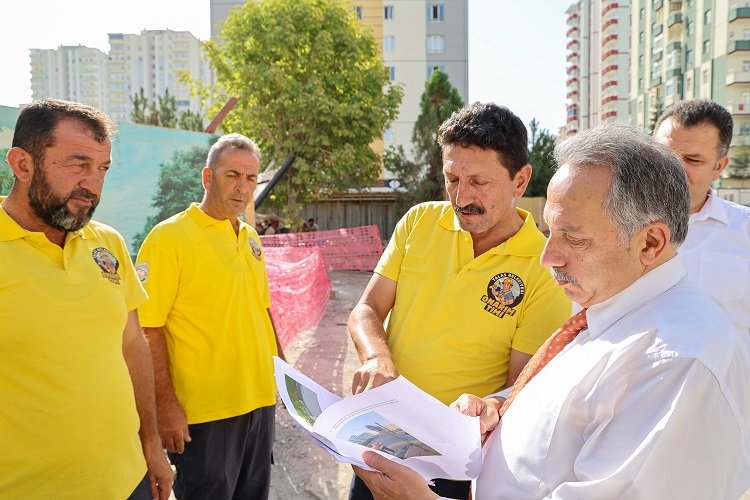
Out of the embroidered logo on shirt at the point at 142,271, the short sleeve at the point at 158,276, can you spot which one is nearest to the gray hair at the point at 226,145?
the short sleeve at the point at 158,276

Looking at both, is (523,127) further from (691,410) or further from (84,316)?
(84,316)

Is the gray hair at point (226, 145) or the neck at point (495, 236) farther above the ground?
the gray hair at point (226, 145)

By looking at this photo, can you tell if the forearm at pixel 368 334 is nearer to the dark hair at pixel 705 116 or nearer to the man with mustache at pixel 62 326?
the man with mustache at pixel 62 326

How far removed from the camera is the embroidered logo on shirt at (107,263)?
6.97ft

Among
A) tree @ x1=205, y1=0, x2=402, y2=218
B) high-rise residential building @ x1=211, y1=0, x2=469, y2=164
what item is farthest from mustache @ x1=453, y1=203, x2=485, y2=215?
high-rise residential building @ x1=211, y1=0, x2=469, y2=164

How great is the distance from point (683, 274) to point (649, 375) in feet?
0.99

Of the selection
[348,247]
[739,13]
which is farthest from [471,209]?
[739,13]

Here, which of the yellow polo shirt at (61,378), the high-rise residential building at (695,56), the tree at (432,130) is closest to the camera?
the yellow polo shirt at (61,378)

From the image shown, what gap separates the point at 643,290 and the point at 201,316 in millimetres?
2101

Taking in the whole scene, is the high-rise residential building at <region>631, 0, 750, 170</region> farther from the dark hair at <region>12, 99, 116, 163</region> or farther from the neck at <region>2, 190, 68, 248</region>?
the neck at <region>2, 190, 68, 248</region>

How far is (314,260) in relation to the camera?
9711mm

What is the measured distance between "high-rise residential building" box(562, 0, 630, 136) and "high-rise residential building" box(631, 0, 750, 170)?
24.4 feet

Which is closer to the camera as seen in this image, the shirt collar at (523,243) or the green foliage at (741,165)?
the shirt collar at (523,243)

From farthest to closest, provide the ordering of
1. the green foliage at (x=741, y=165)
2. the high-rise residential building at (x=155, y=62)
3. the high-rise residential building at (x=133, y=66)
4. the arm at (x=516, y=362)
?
the high-rise residential building at (x=155, y=62), the high-rise residential building at (x=133, y=66), the green foliage at (x=741, y=165), the arm at (x=516, y=362)
